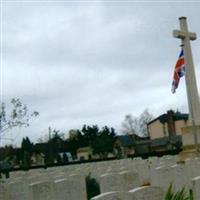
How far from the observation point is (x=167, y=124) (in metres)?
70.8

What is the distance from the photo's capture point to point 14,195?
9414 mm

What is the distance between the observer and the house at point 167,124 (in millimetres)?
66875

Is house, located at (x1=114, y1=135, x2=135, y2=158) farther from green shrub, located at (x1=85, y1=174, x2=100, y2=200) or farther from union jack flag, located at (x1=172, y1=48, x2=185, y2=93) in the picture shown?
green shrub, located at (x1=85, y1=174, x2=100, y2=200)

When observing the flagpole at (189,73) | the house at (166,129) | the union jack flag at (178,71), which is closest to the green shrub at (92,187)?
the flagpole at (189,73)

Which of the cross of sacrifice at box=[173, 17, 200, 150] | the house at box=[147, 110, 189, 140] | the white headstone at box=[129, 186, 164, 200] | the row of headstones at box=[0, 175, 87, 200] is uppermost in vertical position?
the house at box=[147, 110, 189, 140]

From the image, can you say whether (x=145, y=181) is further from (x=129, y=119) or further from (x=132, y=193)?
(x=129, y=119)

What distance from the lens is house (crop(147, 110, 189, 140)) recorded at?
66875 mm

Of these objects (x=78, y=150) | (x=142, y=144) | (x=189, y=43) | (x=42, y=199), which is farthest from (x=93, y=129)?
(x=42, y=199)

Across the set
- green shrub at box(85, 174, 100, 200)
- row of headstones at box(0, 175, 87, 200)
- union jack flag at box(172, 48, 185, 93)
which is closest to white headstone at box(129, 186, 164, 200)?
row of headstones at box(0, 175, 87, 200)

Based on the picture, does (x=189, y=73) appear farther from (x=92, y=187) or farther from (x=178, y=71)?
(x=92, y=187)

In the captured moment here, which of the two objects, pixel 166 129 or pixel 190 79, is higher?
pixel 166 129

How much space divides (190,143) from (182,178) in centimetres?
1007

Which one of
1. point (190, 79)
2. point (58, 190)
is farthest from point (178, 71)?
point (58, 190)

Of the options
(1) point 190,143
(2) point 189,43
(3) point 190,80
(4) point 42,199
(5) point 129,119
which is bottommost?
(4) point 42,199
